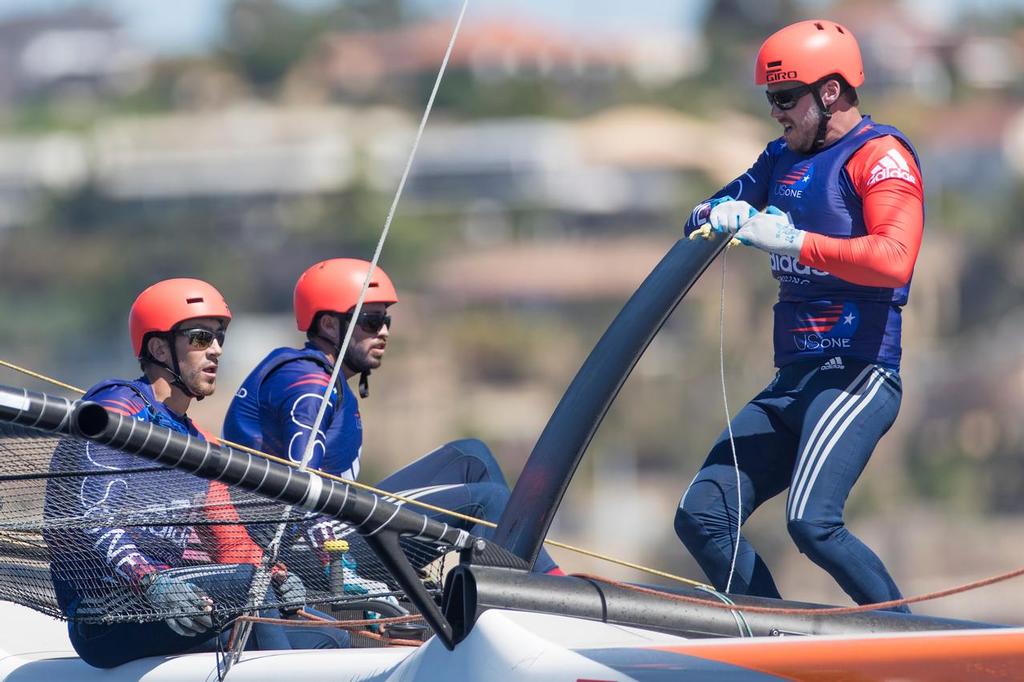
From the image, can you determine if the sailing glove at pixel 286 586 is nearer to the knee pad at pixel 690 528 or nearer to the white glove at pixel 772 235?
the knee pad at pixel 690 528

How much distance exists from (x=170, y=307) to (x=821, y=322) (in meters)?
2.03

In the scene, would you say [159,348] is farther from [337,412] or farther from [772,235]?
[772,235]

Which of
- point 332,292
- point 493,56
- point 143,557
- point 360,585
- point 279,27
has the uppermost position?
point 279,27

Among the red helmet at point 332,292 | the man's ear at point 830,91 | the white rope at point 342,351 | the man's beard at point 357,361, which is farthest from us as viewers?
the red helmet at point 332,292

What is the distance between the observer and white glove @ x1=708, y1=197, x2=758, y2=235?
555cm

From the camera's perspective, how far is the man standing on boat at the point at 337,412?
21.8 feet

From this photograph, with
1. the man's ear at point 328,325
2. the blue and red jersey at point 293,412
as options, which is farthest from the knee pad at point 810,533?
the man's ear at point 328,325

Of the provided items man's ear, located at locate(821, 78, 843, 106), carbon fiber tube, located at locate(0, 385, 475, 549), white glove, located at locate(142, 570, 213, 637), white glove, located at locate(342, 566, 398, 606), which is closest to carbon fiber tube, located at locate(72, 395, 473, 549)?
carbon fiber tube, located at locate(0, 385, 475, 549)

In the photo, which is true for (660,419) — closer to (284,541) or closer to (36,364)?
(36,364)

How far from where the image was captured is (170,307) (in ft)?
21.6

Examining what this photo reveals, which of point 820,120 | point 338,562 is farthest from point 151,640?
point 820,120

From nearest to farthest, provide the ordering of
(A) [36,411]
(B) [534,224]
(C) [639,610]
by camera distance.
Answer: (A) [36,411]
(C) [639,610]
(B) [534,224]

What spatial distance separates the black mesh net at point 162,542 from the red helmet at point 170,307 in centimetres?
102

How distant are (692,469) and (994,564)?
35.6 feet
